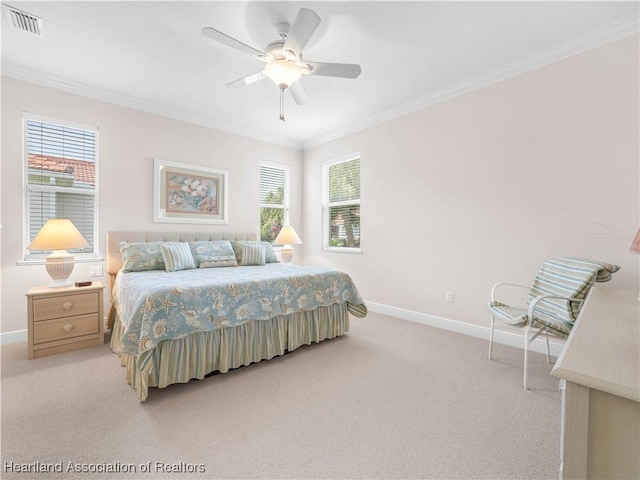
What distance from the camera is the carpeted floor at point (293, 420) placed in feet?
4.79

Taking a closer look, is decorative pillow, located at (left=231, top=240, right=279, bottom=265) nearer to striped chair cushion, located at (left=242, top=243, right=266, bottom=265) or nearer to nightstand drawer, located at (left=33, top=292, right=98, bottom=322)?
striped chair cushion, located at (left=242, top=243, right=266, bottom=265)

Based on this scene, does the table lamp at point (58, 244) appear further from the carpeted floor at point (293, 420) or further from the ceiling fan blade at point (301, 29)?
the ceiling fan blade at point (301, 29)

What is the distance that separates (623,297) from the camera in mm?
1728

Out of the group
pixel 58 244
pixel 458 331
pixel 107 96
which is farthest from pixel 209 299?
pixel 107 96

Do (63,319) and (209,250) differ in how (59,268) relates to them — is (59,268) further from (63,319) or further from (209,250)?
(209,250)

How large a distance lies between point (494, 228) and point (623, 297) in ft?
4.72

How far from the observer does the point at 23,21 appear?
2.30 meters

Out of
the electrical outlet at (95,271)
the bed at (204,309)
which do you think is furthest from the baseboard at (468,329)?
the electrical outlet at (95,271)

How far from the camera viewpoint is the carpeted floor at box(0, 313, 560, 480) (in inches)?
57.5

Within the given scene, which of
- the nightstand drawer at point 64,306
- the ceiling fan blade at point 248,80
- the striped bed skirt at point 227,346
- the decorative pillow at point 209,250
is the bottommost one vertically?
the striped bed skirt at point 227,346

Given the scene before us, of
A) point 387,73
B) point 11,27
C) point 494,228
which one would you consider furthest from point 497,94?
point 11,27

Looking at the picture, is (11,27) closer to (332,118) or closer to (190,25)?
(190,25)

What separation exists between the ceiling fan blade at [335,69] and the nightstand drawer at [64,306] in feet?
9.64

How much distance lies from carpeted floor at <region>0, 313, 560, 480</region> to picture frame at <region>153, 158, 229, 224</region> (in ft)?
6.27
